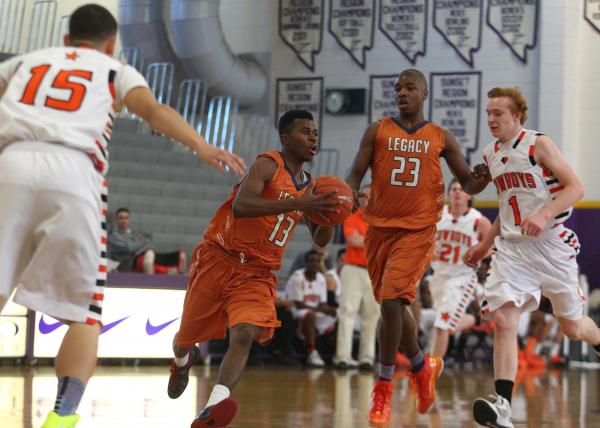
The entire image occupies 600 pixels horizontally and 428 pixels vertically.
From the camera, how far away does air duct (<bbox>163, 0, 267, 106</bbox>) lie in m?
17.6

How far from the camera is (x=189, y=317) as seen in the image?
6098 millimetres

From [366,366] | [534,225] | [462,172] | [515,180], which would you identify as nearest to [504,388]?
[534,225]

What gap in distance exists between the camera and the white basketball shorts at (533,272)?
6156mm

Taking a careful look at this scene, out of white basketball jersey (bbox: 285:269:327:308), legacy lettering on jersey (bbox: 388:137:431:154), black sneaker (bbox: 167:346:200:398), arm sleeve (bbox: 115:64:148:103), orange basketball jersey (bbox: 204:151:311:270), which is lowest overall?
white basketball jersey (bbox: 285:269:327:308)

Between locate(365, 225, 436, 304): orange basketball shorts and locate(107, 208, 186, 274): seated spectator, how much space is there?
6.28 m

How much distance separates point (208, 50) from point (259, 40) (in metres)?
1.97

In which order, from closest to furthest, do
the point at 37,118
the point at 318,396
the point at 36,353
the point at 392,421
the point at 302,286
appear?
the point at 37,118
the point at 392,421
the point at 318,396
the point at 36,353
the point at 302,286

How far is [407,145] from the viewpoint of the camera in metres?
6.85

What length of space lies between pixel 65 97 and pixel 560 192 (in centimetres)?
294

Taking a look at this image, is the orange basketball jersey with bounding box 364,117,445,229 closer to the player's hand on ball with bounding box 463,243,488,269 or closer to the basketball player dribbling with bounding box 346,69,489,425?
the basketball player dribbling with bounding box 346,69,489,425

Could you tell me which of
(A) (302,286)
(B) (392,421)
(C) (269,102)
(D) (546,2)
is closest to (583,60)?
(D) (546,2)

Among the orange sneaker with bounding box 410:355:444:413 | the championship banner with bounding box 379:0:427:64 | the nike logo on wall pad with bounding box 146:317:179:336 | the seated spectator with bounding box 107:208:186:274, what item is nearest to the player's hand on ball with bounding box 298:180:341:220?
the orange sneaker with bounding box 410:355:444:413

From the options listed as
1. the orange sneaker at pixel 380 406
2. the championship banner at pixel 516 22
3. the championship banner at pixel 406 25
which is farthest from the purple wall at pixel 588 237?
the orange sneaker at pixel 380 406

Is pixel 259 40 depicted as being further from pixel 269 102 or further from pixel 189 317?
pixel 189 317
